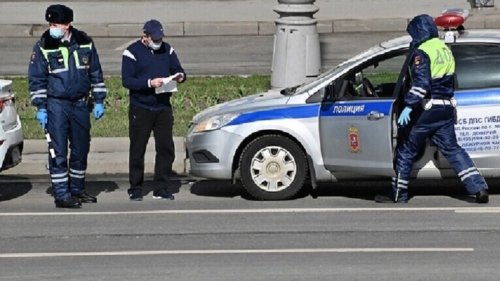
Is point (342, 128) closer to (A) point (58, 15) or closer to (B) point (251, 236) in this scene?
(B) point (251, 236)

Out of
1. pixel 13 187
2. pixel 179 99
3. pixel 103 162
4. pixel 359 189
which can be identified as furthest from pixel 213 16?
pixel 359 189

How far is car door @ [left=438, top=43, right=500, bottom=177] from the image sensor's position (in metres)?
10.9

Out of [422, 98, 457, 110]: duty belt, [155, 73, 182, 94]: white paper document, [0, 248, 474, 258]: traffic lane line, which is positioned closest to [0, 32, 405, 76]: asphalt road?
[155, 73, 182, 94]: white paper document

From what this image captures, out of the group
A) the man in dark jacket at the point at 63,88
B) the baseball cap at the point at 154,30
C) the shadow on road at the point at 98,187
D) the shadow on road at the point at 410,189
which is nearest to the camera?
the man in dark jacket at the point at 63,88

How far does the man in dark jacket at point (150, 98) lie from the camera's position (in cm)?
1123

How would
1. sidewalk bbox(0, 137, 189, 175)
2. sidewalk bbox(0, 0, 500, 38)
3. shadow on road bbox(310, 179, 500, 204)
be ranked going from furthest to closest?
sidewalk bbox(0, 0, 500, 38), sidewalk bbox(0, 137, 189, 175), shadow on road bbox(310, 179, 500, 204)

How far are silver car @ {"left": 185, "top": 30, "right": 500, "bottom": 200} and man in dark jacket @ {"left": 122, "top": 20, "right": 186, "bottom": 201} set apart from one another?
0.96 ft

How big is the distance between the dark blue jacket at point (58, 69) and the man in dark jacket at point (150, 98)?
433 mm

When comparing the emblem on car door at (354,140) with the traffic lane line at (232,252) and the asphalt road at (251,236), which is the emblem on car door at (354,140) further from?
the traffic lane line at (232,252)

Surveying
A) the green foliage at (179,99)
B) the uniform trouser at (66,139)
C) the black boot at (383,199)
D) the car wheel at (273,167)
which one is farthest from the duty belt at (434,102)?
the green foliage at (179,99)

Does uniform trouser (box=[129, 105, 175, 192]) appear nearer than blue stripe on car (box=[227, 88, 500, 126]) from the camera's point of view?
No

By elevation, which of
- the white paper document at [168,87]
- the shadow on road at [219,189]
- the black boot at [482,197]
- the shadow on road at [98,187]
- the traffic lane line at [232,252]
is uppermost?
the white paper document at [168,87]

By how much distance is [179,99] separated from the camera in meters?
16.2

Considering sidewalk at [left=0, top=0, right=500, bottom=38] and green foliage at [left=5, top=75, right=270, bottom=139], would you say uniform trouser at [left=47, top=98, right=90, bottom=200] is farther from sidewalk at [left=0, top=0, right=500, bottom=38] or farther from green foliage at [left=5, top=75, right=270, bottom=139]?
sidewalk at [left=0, top=0, right=500, bottom=38]
